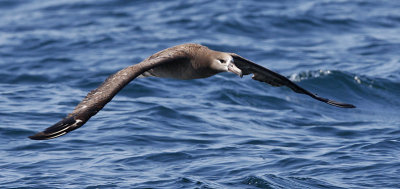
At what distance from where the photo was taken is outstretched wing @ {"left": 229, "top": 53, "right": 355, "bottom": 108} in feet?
34.2

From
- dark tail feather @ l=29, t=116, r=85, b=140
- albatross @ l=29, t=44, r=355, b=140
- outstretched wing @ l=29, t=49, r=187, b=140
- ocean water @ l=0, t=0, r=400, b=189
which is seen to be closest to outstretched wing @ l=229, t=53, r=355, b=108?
albatross @ l=29, t=44, r=355, b=140

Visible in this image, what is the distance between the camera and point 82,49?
750 inches

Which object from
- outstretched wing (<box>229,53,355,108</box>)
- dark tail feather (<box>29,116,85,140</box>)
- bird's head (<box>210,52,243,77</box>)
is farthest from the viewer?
outstretched wing (<box>229,53,355,108</box>)

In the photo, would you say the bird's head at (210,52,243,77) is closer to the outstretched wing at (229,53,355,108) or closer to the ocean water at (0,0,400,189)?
the outstretched wing at (229,53,355,108)

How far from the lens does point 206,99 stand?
48.5ft

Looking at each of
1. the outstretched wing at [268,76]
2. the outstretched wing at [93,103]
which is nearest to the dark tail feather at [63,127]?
the outstretched wing at [93,103]

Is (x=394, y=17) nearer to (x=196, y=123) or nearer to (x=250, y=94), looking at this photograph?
(x=250, y=94)

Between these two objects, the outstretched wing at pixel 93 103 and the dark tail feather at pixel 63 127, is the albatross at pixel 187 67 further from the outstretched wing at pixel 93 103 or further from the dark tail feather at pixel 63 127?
the dark tail feather at pixel 63 127

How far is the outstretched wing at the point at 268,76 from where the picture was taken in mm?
10427

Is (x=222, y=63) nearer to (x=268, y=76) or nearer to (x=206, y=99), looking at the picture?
(x=268, y=76)

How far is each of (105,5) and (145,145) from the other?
1354cm

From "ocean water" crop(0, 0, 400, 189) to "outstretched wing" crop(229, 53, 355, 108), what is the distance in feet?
3.47

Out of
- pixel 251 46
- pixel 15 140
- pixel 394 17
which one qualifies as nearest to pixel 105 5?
pixel 251 46

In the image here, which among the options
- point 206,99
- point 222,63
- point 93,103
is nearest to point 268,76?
point 222,63
